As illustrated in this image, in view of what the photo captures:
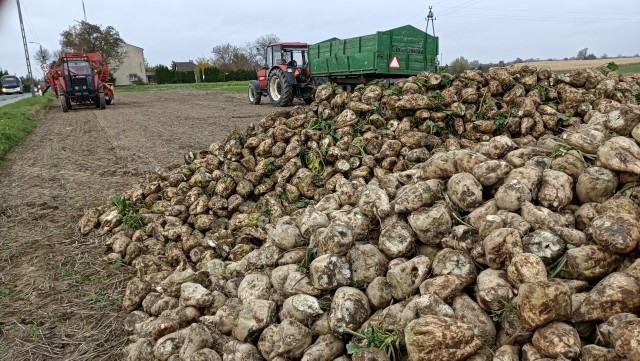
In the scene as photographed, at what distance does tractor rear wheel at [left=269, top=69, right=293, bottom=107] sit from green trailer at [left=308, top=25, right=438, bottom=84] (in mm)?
1764

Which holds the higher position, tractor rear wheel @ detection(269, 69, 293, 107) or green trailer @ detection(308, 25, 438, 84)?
green trailer @ detection(308, 25, 438, 84)

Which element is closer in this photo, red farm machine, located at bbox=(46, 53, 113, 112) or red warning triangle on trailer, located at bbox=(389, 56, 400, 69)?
red warning triangle on trailer, located at bbox=(389, 56, 400, 69)

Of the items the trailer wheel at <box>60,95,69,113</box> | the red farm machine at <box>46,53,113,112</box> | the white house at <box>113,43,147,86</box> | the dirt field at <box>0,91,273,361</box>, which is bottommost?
the dirt field at <box>0,91,273,361</box>

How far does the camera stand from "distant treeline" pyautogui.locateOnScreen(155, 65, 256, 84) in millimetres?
60250

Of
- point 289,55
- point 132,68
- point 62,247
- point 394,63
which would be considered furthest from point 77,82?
point 132,68

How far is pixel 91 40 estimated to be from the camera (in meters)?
51.4

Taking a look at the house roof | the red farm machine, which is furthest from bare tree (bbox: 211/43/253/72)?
the red farm machine

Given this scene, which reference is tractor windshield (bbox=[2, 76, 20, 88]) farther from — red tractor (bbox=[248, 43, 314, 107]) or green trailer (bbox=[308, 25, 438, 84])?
green trailer (bbox=[308, 25, 438, 84])

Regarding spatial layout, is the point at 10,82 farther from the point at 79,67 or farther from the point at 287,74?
the point at 287,74

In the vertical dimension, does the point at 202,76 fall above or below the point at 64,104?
above

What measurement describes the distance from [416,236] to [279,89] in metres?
15.0

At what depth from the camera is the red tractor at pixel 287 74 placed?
16.5m

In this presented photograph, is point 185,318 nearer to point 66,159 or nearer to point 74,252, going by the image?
point 74,252

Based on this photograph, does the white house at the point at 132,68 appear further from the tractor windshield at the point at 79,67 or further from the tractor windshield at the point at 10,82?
the tractor windshield at the point at 79,67
